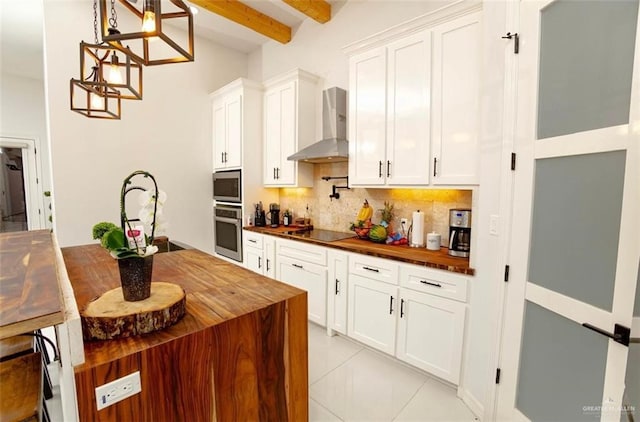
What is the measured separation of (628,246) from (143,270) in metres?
1.70

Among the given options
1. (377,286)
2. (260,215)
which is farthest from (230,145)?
(377,286)

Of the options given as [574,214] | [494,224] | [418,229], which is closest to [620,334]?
[574,214]

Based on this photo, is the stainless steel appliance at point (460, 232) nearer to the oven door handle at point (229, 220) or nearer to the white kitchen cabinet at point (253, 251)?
the white kitchen cabinet at point (253, 251)

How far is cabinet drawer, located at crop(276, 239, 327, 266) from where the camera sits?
2713 millimetres

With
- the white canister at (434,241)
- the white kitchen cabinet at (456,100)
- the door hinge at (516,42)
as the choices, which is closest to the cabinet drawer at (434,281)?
the white canister at (434,241)

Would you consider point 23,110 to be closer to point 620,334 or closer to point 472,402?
point 472,402

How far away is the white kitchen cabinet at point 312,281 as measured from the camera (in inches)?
108

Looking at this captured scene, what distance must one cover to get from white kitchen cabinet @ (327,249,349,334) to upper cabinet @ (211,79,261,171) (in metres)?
1.88

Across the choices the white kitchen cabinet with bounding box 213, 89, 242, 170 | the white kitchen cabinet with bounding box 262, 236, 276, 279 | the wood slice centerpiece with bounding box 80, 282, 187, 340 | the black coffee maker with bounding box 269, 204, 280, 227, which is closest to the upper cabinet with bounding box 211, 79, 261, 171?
the white kitchen cabinet with bounding box 213, 89, 242, 170

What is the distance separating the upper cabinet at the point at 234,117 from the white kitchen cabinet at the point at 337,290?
6.17ft

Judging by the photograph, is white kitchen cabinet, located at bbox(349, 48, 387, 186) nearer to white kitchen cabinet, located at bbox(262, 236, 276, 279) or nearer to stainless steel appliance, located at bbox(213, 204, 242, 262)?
white kitchen cabinet, located at bbox(262, 236, 276, 279)

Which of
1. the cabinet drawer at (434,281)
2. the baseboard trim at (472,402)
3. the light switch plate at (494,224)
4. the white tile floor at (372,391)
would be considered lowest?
the white tile floor at (372,391)

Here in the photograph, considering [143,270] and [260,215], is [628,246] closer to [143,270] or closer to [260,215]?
[143,270]

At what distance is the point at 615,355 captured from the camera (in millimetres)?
1021
